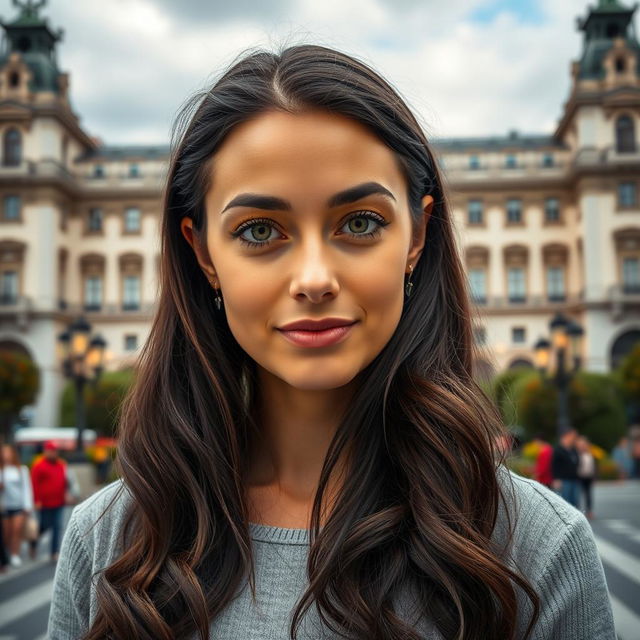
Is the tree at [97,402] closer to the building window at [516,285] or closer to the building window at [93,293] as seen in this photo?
the building window at [93,293]

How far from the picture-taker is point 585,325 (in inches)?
1695

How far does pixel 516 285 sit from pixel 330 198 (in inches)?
1914

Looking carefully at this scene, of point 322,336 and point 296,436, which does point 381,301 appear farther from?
point 296,436

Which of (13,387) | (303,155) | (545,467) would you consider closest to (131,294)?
(13,387)

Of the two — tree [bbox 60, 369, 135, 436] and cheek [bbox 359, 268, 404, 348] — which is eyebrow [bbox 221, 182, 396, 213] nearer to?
cheek [bbox 359, 268, 404, 348]

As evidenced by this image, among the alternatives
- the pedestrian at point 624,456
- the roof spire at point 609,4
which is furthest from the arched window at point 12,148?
the pedestrian at point 624,456

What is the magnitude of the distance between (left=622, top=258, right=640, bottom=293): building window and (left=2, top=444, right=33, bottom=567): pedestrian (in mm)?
38868

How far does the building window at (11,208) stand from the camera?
45000 millimetres

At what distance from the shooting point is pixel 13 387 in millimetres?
34156

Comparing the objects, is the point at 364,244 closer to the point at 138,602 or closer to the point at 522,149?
the point at 138,602

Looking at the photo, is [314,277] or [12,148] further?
[12,148]

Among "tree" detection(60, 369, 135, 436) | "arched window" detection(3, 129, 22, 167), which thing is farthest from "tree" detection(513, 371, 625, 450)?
"arched window" detection(3, 129, 22, 167)

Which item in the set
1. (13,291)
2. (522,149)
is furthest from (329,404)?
(522,149)

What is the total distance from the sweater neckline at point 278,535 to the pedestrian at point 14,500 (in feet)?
28.1
